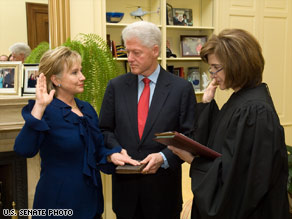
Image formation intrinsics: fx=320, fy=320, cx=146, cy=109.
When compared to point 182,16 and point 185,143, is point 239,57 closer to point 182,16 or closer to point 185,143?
point 185,143

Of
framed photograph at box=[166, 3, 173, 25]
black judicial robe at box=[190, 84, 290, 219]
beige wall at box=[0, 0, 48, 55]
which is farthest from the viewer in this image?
framed photograph at box=[166, 3, 173, 25]

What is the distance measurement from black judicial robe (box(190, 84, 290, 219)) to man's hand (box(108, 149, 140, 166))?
1.41ft

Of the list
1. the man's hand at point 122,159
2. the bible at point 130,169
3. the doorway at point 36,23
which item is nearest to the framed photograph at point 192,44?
the doorway at point 36,23

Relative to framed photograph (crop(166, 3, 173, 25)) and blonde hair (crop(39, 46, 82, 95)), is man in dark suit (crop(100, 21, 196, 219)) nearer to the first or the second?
blonde hair (crop(39, 46, 82, 95))

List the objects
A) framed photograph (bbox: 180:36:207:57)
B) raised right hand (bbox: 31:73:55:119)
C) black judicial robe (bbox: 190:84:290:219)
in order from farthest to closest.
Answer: framed photograph (bbox: 180:36:207:57)
raised right hand (bbox: 31:73:55:119)
black judicial robe (bbox: 190:84:290:219)

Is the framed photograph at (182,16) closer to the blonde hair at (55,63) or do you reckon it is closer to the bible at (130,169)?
the blonde hair at (55,63)

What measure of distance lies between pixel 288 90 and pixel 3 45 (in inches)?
151

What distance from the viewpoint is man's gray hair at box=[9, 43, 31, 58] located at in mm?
2719

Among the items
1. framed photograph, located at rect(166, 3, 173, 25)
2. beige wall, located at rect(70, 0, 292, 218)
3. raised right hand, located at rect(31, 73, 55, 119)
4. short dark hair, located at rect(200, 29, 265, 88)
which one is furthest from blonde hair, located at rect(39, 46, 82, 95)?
framed photograph, located at rect(166, 3, 173, 25)

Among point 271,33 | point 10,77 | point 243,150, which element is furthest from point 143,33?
point 271,33

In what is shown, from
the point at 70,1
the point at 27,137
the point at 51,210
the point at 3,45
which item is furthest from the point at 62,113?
the point at 70,1

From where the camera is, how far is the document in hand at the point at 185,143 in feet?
4.06

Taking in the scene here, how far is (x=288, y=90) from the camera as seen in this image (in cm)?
468

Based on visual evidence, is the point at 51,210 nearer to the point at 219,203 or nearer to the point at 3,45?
the point at 219,203
